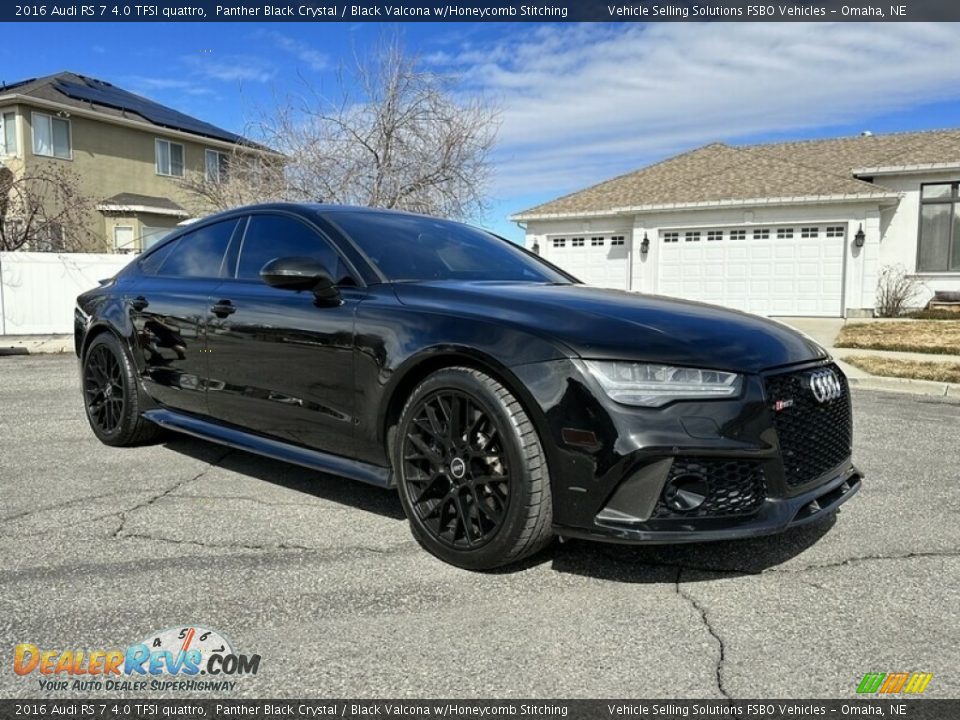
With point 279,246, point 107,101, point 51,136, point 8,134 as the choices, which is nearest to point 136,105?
point 107,101

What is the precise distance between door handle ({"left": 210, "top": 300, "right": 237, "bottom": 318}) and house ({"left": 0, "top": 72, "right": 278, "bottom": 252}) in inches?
670

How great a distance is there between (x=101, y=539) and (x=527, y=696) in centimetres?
230

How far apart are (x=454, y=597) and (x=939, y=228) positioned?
19.6 metres

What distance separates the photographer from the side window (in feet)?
12.5

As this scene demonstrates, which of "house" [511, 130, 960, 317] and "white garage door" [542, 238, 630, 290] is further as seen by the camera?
"white garage door" [542, 238, 630, 290]

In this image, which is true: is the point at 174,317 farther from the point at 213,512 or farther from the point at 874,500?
the point at 874,500

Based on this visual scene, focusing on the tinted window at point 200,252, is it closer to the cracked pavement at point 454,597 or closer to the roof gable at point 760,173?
the cracked pavement at point 454,597

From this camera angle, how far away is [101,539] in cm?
347

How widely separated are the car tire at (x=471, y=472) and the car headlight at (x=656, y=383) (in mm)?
358

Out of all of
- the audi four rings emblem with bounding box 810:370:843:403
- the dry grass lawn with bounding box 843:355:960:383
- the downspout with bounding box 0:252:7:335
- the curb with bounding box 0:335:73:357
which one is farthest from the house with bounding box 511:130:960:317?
the audi four rings emblem with bounding box 810:370:843:403

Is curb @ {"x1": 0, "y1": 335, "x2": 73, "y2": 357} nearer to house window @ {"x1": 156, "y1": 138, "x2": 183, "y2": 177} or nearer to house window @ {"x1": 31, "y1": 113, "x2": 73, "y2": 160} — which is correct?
house window @ {"x1": 31, "y1": 113, "x2": 73, "y2": 160}

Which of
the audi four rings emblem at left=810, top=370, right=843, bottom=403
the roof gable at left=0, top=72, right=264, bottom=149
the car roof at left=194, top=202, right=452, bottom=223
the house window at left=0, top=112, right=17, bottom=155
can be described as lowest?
the audi four rings emblem at left=810, top=370, right=843, bottom=403

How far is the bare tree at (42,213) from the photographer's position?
1727 cm

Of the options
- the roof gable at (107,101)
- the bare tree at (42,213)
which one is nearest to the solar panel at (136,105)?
the roof gable at (107,101)
